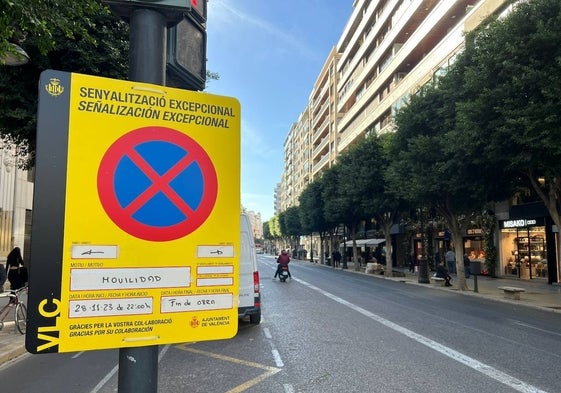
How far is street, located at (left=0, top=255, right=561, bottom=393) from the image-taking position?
623 cm

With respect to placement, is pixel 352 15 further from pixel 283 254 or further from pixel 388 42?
pixel 283 254

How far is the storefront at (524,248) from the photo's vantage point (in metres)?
26.7

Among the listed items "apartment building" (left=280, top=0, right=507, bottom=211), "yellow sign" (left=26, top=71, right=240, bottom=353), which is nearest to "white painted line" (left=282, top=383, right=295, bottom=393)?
"yellow sign" (left=26, top=71, right=240, bottom=353)

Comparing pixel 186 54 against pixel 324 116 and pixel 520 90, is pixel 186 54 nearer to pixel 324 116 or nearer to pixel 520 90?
pixel 520 90

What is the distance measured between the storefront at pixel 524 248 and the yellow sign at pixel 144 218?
92.4ft

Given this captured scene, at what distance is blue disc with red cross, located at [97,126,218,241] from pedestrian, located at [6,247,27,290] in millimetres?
13425

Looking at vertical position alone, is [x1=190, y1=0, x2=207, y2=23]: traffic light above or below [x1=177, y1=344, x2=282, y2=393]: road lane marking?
above


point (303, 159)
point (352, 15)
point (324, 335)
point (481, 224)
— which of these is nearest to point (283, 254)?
point (481, 224)

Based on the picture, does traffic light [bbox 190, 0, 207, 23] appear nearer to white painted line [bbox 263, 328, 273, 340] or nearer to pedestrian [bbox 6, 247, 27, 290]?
white painted line [bbox 263, 328, 273, 340]

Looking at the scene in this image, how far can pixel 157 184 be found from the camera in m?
1.92

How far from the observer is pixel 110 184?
1850 mm

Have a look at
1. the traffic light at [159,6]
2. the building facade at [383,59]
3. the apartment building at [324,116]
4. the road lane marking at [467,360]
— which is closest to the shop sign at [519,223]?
the building facade at [383,59]

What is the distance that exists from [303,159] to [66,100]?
110700mm

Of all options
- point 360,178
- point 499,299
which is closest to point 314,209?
point 360,178
